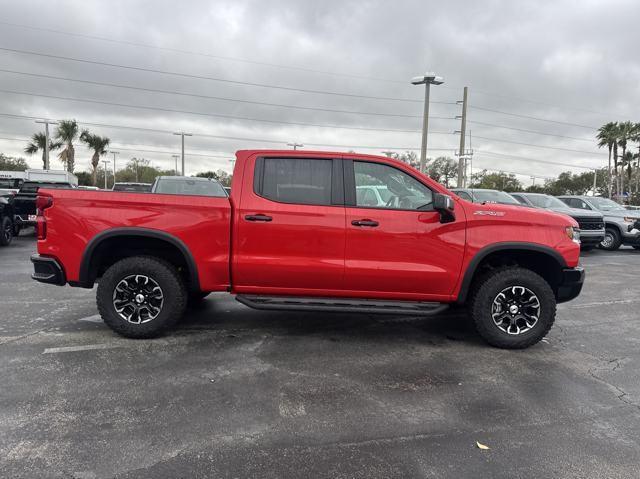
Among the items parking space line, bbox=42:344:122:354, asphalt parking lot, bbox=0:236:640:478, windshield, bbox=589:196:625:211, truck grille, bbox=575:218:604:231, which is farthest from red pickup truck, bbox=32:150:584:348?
windshield, bbox=589:196:625:211

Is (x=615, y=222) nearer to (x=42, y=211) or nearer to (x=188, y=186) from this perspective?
(x=188, y=186)

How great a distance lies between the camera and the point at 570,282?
448cm

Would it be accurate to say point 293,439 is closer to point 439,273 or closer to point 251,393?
point 251,393

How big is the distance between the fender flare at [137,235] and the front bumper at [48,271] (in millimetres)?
197

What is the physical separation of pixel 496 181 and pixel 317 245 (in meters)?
91.0

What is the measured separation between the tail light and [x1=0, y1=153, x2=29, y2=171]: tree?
77.4 meters

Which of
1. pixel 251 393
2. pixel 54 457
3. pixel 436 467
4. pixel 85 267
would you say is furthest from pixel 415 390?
pixel 85 267

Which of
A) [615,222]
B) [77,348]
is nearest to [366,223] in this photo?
[77,348]

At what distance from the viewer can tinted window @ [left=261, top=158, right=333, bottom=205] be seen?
4.41 metres

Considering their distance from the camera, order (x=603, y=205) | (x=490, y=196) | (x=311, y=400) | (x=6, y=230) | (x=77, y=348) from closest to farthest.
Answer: (x=311, y=400) < (x=77, y=348) < (x=6, y=230) < (x=490, y=196) < (x=603, y=205)

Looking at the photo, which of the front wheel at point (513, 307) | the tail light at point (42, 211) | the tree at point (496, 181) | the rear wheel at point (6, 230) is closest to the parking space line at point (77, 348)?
the tail light at point (42, 211)

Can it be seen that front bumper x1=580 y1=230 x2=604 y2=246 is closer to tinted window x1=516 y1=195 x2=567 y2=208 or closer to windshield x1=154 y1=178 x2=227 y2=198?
tinted window x1=516 y1=195 x2=567 y2=208

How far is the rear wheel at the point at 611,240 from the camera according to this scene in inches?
550

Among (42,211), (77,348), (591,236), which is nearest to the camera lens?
(77,348)
